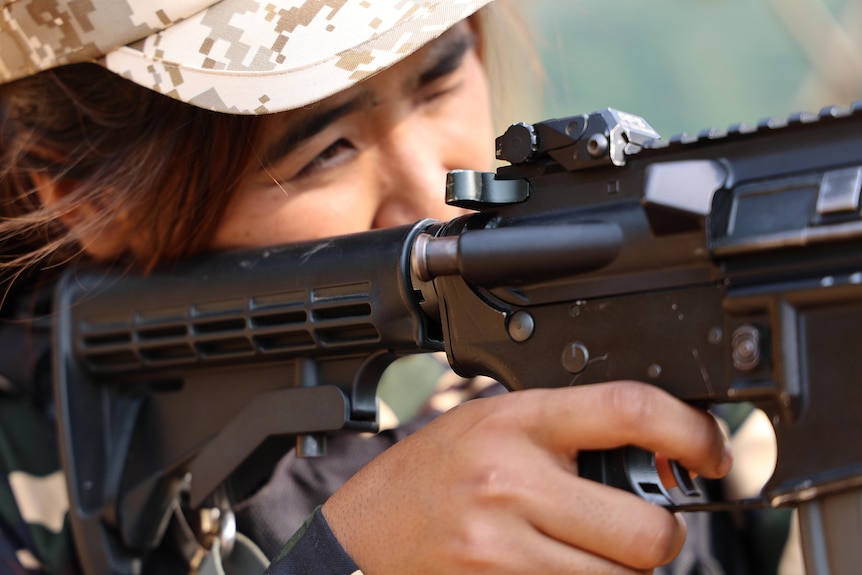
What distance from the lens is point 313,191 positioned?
0.98 meters

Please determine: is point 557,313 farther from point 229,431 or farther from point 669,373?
point 229,431

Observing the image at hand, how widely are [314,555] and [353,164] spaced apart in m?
0.40

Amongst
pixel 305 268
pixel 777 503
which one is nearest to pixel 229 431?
pixel 305 268

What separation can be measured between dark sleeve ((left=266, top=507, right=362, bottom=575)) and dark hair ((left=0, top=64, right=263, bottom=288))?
350 millimetres

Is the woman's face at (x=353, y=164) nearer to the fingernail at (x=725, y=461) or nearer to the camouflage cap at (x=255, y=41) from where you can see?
the camouflage cap at (x=255, y=41)

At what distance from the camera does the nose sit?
0.99 meters

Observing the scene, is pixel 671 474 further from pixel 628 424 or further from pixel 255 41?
pixel 255 41

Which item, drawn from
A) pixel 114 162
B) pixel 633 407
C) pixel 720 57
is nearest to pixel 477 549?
pixel 633 407

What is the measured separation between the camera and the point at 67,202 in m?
0.99

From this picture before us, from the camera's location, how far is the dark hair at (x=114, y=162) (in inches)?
37.0

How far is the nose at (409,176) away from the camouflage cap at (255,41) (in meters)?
0.13

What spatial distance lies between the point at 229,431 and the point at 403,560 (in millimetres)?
298

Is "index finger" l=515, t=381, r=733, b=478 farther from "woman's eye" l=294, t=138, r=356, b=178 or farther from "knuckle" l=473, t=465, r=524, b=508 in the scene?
"woman's eye" l=294, t=138, r=356, b=178

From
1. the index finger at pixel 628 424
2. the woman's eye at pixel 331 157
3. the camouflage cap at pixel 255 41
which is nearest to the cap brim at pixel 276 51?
the camouflage cap at pixel 255 41
